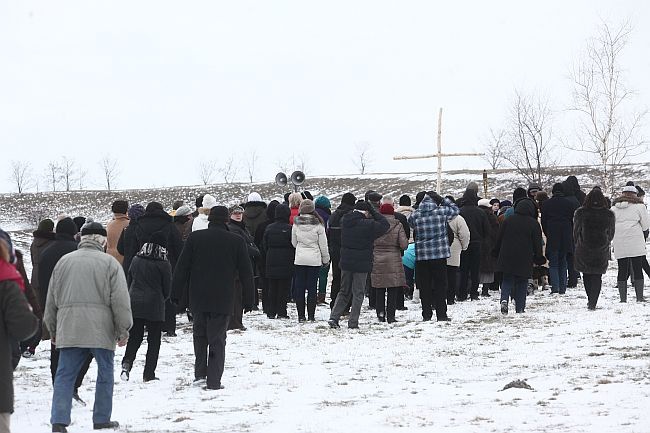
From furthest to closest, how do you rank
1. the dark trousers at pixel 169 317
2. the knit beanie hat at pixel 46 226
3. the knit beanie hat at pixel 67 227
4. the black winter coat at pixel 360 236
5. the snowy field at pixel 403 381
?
1. the black winter coat at pixel 360 236
2. the dark trousers at pixel 169 317
3. the knit beanie hat at pixel 46 226
4. the knit beanie hat at pixel 67 227
5. the snowy field at pixel 403 381

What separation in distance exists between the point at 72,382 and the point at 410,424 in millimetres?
2961

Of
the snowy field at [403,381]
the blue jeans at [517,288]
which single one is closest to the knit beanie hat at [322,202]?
the snowy field at [403,381]

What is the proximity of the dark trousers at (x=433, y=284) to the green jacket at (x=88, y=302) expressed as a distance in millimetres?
7734

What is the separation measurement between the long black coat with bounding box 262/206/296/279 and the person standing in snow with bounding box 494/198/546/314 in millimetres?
3500

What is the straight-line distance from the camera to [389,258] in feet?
49.5

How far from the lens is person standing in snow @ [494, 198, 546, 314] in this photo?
15.1m

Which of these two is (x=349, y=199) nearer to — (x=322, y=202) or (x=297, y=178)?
(x=322, y=202)

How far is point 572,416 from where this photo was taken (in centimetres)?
759

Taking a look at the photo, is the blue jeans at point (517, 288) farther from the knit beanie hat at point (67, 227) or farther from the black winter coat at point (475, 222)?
the knit beanie hat at point (67, 227)

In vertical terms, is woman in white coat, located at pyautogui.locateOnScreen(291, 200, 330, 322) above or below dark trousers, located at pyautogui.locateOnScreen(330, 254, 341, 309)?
above

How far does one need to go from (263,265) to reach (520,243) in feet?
15.0

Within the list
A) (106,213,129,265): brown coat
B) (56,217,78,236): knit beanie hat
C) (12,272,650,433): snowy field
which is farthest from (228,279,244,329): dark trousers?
(56,217,78,236): knit beanie hat

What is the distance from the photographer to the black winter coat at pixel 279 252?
51.7 feet

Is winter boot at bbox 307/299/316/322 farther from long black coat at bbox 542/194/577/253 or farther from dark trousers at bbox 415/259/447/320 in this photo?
long black coat at bbox 542/194/577/253
